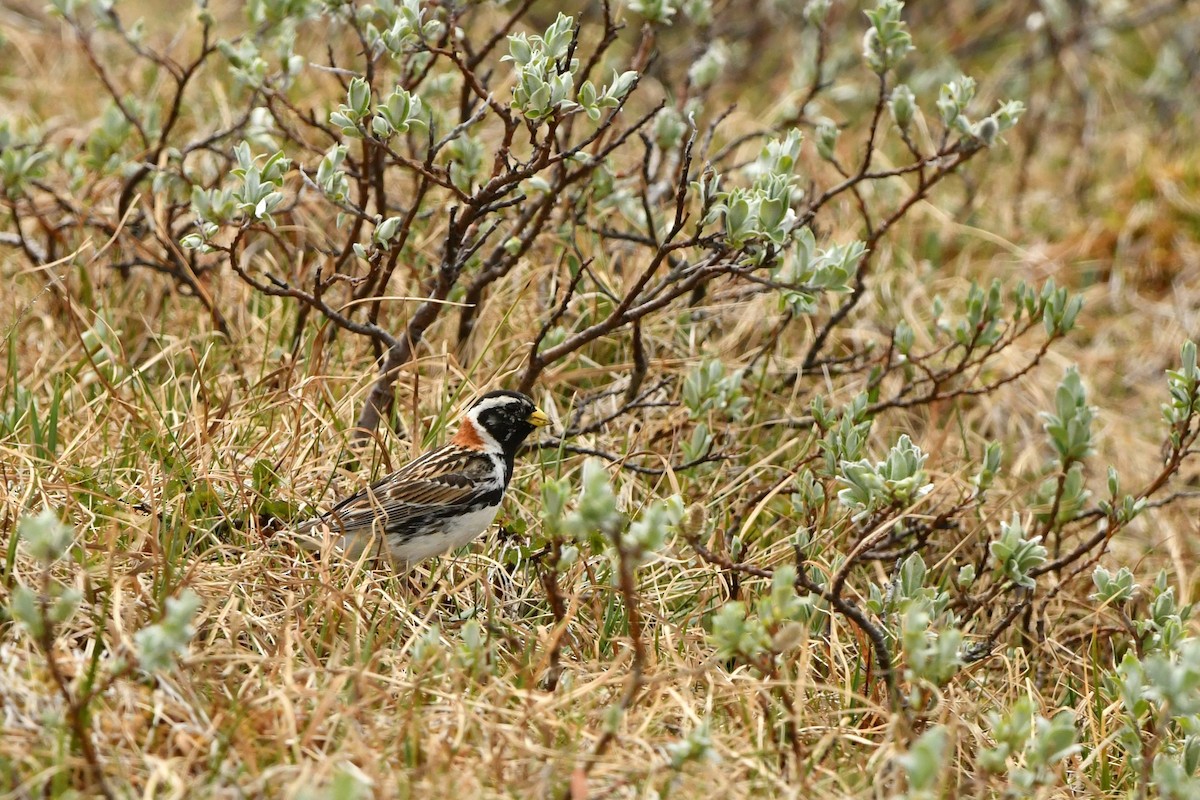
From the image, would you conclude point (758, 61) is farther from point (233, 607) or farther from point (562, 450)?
point (233, 607)

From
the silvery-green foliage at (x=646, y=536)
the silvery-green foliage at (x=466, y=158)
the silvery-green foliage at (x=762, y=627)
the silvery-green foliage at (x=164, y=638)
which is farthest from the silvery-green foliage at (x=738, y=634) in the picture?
the silvery-green foliage at (x=466, y=158)

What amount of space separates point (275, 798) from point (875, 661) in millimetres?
2161

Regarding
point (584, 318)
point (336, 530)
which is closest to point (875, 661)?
point (336, 530)

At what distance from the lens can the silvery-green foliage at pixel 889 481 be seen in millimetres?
4406

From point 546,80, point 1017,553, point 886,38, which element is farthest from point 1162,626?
point 546,80

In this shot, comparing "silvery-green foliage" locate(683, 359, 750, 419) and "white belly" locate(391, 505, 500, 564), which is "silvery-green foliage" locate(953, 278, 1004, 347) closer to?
"silvery-green foliage" locate(683, 359, 750, 419)

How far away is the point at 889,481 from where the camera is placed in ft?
14.6

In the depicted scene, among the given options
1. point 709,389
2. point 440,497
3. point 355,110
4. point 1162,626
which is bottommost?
point 440,497

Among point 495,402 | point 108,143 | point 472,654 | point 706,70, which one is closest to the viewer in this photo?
point 472,654

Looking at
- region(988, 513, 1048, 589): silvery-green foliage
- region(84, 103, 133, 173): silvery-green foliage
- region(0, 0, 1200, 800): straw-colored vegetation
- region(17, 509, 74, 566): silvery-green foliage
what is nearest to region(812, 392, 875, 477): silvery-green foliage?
region(0, 0, 1200, 800): straw-colored vegetation

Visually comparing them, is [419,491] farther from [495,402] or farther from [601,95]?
[601,95]

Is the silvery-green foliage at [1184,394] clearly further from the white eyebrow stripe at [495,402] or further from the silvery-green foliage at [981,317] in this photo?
the white eyebrow stripe at [495,402]

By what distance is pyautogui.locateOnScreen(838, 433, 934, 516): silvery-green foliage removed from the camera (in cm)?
441

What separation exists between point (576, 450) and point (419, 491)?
783mm
